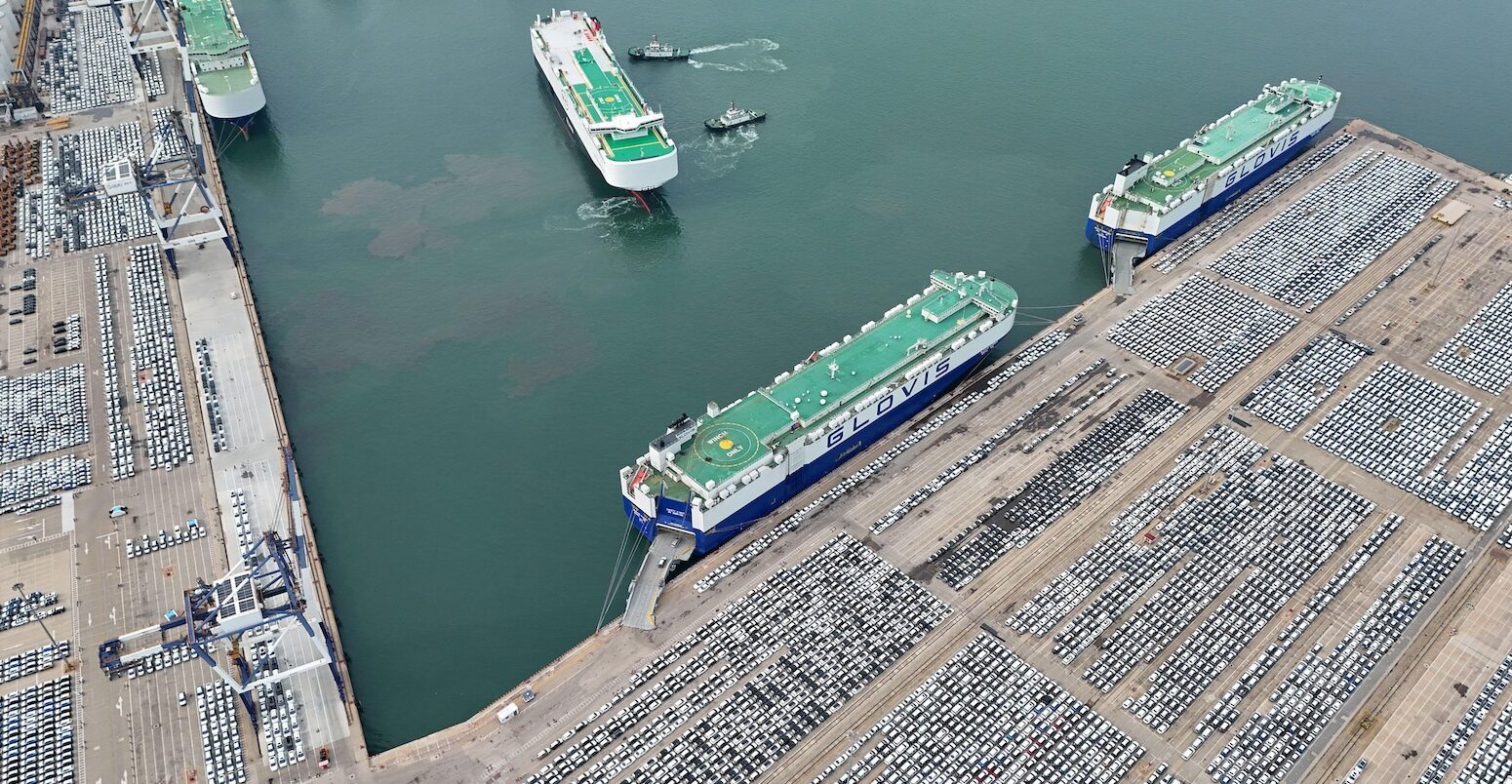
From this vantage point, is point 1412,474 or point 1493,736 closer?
point 1493,736

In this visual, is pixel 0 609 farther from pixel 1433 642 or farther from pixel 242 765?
pixel 1433 642

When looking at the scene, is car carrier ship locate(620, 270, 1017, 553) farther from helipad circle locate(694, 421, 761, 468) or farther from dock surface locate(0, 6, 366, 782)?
dock surface locate(0, 6, 366, 782)

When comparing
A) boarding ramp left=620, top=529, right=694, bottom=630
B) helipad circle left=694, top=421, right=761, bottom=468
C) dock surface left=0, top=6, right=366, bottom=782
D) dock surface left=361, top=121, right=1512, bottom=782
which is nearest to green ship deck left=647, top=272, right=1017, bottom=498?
helipad circle left=694, top=421, right=761, bottom=468

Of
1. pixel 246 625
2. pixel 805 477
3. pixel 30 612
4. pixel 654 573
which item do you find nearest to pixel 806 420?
pixel 805 477

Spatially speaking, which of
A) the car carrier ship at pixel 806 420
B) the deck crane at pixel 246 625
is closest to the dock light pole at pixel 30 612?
the deck crane at pixel 246 625

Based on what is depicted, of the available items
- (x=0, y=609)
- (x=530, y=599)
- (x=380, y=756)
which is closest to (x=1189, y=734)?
(x=530, y=599)
